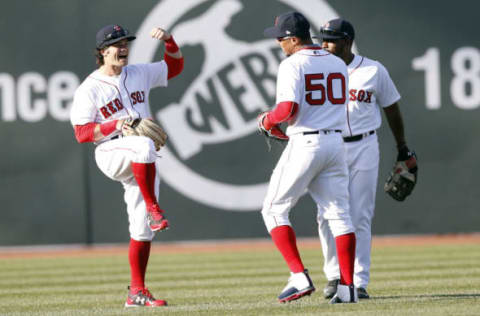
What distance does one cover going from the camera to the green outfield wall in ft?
38.9

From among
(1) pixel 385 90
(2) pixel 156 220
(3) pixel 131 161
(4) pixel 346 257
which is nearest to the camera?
(4) pixel 346 257

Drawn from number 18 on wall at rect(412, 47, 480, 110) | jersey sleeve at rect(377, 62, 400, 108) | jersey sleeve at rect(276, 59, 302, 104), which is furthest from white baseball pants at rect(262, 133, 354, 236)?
number 18 on wall at rect(412, 47, 480, 110)

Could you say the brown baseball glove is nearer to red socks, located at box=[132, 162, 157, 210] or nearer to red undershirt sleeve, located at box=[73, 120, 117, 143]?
red undershirt sleeve, located at box=[73, 120, 117, 143]

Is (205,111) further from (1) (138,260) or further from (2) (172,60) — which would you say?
(1) (138,260)

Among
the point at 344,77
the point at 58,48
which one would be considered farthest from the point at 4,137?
the point at 344,77

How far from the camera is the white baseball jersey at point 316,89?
575cm

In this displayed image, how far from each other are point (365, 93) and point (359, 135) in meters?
0.30

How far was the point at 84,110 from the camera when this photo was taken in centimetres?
633

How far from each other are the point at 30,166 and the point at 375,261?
4.63 metres

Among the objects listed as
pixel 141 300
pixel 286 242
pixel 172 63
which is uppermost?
pixel 172 63

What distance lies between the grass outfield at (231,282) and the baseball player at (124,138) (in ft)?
1.56

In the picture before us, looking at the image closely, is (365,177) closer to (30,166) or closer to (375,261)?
(375,261)

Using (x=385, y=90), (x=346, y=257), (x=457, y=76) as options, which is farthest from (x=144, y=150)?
(x=457, y=76)

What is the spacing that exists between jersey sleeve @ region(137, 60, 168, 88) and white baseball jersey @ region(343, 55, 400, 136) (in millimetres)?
1298
